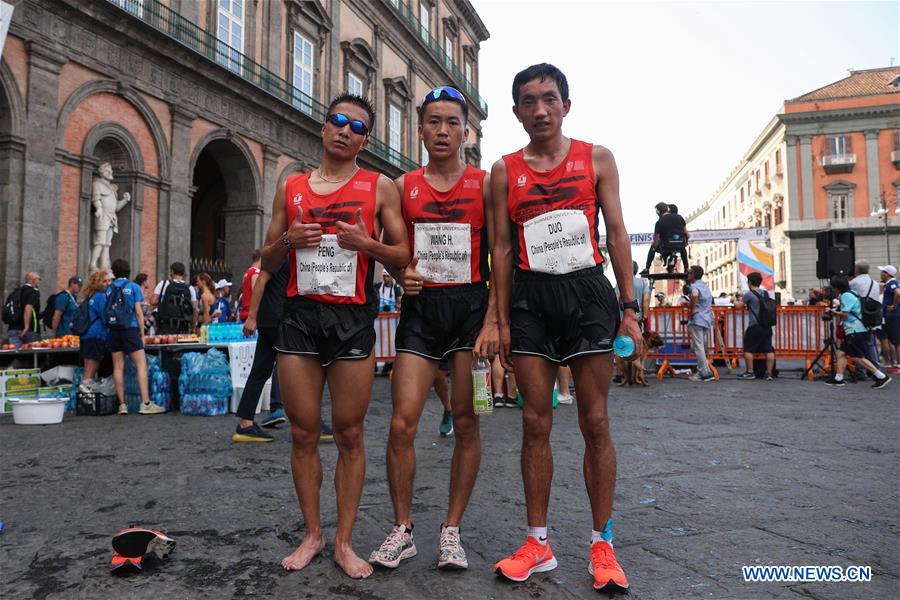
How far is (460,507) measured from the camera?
285cm

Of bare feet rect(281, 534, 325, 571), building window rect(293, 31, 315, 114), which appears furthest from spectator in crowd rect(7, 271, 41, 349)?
building window rect(293, 31, 315, 114)

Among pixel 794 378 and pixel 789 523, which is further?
pixel 794 378

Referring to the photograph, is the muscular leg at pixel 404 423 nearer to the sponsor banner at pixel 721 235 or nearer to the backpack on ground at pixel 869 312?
the backpack on ground at pixel 869 312

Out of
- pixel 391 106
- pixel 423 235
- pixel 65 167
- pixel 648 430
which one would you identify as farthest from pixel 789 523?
pixel 391 106

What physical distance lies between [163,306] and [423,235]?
8.39 meters

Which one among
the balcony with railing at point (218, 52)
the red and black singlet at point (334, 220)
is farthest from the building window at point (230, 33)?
the red and black singlet at point (334, 220)

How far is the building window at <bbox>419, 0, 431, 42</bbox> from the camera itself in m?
30.4

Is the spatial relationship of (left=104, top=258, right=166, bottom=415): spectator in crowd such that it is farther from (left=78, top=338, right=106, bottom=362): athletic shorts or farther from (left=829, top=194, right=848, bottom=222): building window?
(left=829, top=194, right=848, bottom=222): building window

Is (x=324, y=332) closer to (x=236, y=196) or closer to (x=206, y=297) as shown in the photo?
(x=206, y=297)

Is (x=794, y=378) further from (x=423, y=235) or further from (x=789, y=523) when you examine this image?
(x=423, y=235)

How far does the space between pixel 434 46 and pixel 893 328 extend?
24.8 metres

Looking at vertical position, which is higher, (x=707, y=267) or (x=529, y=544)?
(x=707, y=267)

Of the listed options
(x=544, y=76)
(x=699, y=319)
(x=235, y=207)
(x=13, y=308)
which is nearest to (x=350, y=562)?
(x=544, y=76)

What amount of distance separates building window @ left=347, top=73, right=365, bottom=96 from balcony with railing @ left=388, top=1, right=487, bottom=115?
4040mm
